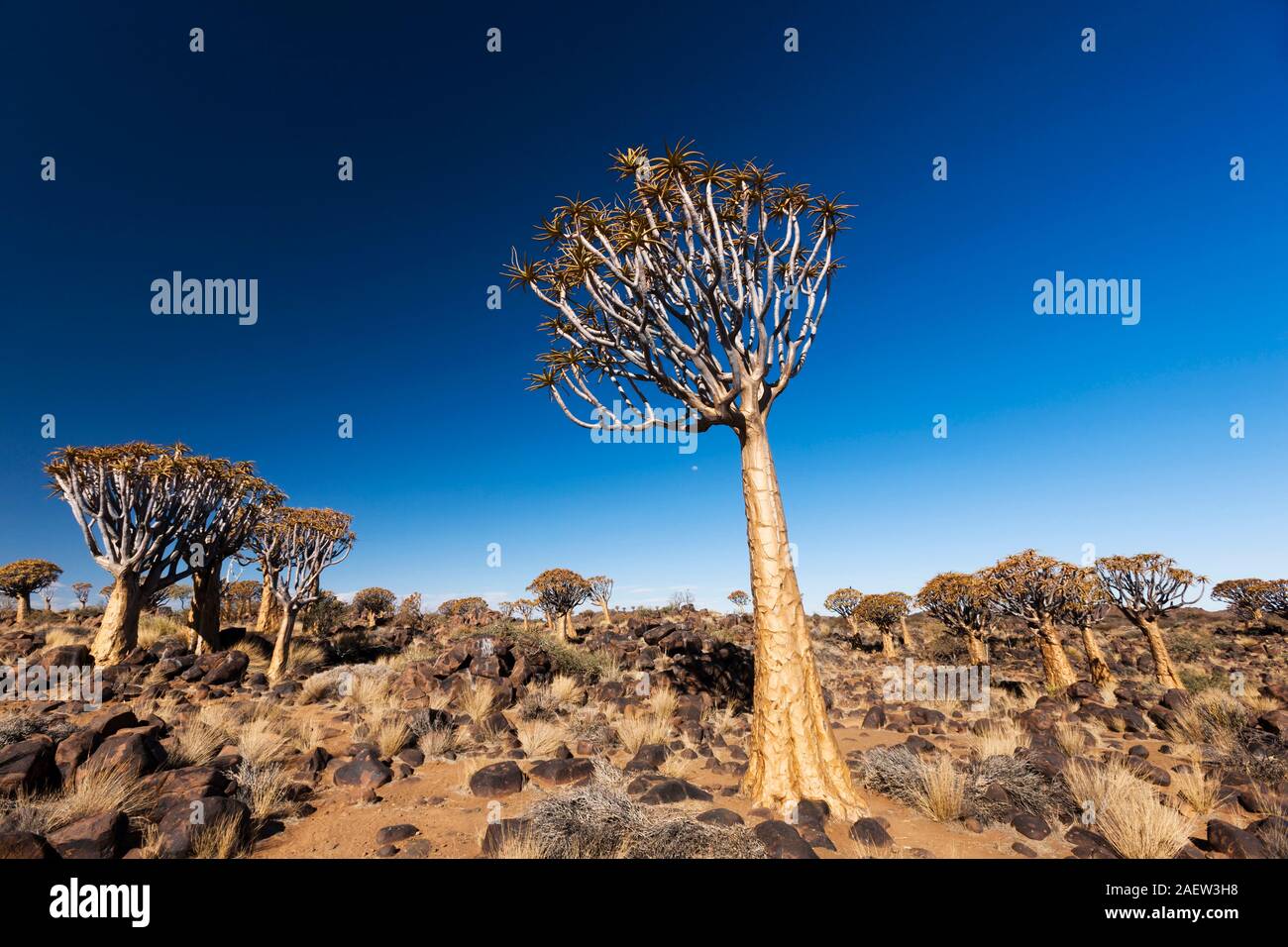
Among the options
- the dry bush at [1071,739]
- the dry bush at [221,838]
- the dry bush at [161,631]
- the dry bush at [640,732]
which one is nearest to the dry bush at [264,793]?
the dry bush at [221,838]

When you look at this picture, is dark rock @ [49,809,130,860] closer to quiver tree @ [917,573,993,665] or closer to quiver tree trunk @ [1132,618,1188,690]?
quiver tree @ [917,573,993,665]

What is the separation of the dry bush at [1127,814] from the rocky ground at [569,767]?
0.10ft

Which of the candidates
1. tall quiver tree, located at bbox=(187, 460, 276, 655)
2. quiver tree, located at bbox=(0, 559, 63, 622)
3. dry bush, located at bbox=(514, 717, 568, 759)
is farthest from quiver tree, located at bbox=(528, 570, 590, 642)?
quiver tree, located at bbox=(0, 559, 63, 622)

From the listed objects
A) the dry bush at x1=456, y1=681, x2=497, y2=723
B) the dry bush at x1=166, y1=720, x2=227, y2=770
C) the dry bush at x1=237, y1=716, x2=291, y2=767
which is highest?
the dry bush at x1=166, y1=720, x2=227, y2=770

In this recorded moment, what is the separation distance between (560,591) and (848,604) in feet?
51.5

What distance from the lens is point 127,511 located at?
12.4 metres

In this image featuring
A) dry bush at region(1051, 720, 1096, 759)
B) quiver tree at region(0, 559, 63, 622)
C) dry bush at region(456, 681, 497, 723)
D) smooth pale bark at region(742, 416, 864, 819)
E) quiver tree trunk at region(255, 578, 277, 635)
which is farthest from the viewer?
quiver tree at region(0, 559, 63, 622)

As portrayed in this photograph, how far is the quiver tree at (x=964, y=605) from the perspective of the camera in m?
17.2

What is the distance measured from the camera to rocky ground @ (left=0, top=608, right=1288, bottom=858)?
14.9 ft

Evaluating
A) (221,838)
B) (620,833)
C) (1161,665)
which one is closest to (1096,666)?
(1161,665)

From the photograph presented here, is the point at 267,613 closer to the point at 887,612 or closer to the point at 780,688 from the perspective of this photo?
the point at 780,688
